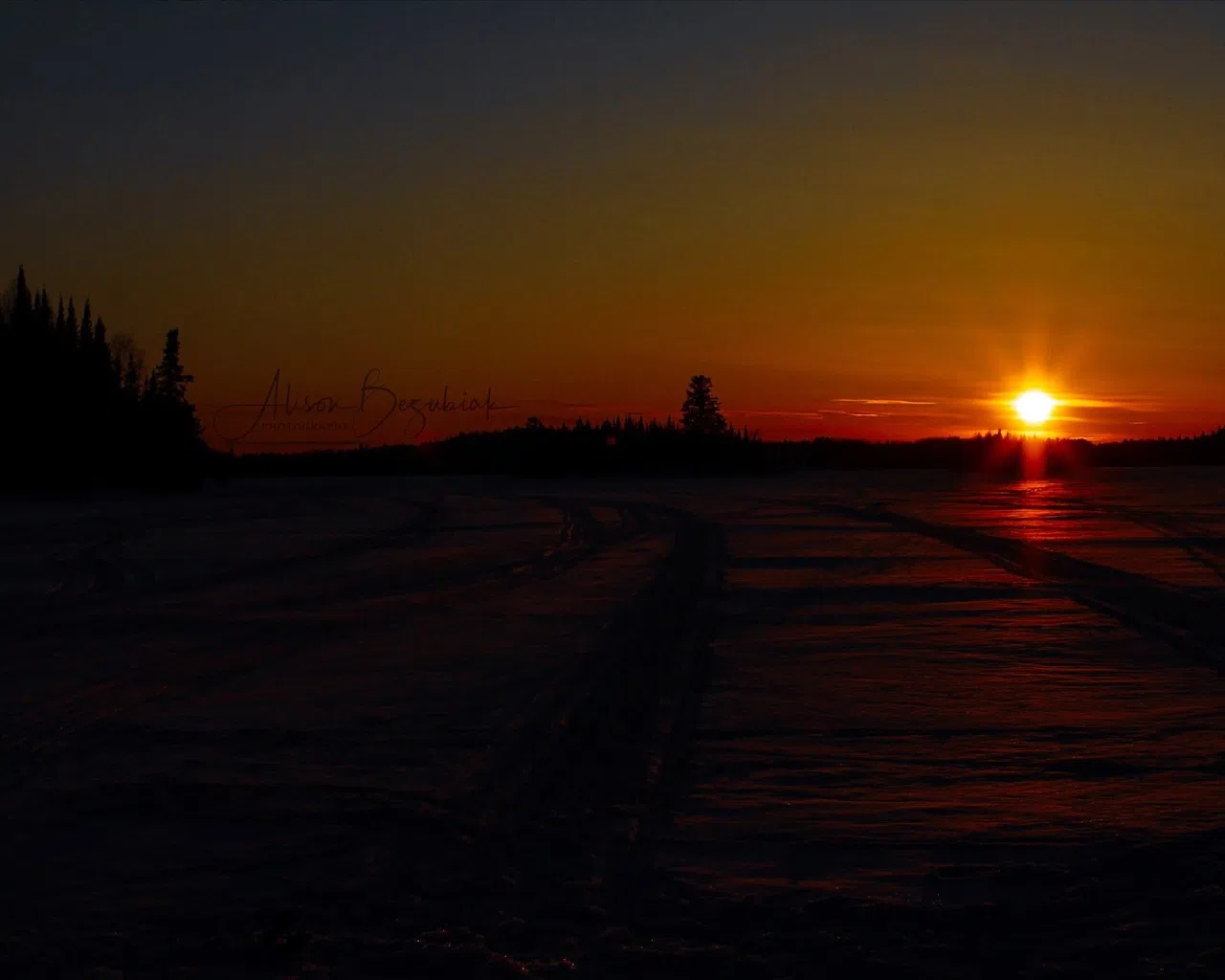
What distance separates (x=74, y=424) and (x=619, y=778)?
43.8 metres

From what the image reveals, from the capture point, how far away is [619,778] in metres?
5.22

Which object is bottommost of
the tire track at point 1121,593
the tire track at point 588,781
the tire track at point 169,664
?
the tire track at point 169,664

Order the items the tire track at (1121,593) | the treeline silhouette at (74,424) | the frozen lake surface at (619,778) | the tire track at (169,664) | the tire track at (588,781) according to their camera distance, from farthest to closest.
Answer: the treeline silhouette at (74,424) < the tire track at (1121,593) < the tire track at (169,664) < the tire track at (588,781) < the frozen lake surface at (619,778)

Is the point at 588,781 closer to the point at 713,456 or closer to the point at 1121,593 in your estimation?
the point at 1121,593

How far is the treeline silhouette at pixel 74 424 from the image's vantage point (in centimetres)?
4375

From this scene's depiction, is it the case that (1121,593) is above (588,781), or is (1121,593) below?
above

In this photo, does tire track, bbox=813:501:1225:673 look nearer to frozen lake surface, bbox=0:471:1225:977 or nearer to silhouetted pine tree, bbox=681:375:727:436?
frozen lake surface, bbox=0:471:1225:977

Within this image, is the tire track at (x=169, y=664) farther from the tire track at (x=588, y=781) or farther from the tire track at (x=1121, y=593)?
the tire track at (x=1121, y=593)

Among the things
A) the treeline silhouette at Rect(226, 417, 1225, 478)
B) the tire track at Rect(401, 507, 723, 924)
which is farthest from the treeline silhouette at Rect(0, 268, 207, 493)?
the tire track at Rect(401, 507, 723, 924)

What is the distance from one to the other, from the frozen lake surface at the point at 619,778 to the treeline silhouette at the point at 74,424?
33659mm

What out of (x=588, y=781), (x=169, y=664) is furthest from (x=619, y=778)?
(x=169, y=664)

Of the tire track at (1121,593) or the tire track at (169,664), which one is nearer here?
the tire track at (169,664)

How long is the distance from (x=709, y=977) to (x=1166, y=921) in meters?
1.30

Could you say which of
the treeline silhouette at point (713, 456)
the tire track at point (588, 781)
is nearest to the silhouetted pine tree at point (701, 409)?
the treeline silhouette at point (713, 456)
